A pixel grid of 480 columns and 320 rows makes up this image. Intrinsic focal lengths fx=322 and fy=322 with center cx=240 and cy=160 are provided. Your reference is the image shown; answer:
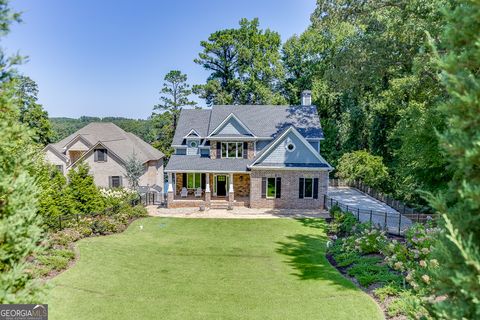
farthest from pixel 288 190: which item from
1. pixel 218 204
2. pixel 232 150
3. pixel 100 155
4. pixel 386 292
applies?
pixel 100 155

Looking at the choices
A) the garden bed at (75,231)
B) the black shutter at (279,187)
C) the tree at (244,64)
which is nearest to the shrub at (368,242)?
the black shutter at (279,187)

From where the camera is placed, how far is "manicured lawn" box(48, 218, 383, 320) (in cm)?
918

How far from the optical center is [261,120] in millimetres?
29078

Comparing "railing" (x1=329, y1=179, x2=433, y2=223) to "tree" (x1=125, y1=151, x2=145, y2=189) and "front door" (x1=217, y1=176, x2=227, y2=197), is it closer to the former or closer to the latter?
"front door" (x1=217, y1=176, x2=227, y2=197)

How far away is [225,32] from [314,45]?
38.8ft

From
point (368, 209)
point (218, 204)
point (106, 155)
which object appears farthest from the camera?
point (106, 155)

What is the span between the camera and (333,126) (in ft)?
127

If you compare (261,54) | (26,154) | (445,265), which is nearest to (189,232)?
(26,154)

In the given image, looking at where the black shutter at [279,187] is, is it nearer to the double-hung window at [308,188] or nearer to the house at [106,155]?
the double-hung window at [308,188]

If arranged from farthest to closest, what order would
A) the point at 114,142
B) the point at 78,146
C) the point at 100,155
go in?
the point at 114,142
the point at 78,146
the point at 100,155

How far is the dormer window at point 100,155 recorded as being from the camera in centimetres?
3078

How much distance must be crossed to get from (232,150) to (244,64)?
65.9 feet

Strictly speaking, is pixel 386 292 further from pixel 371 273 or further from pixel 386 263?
pixel 386 263

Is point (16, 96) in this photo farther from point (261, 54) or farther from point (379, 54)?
point (261, 54)
